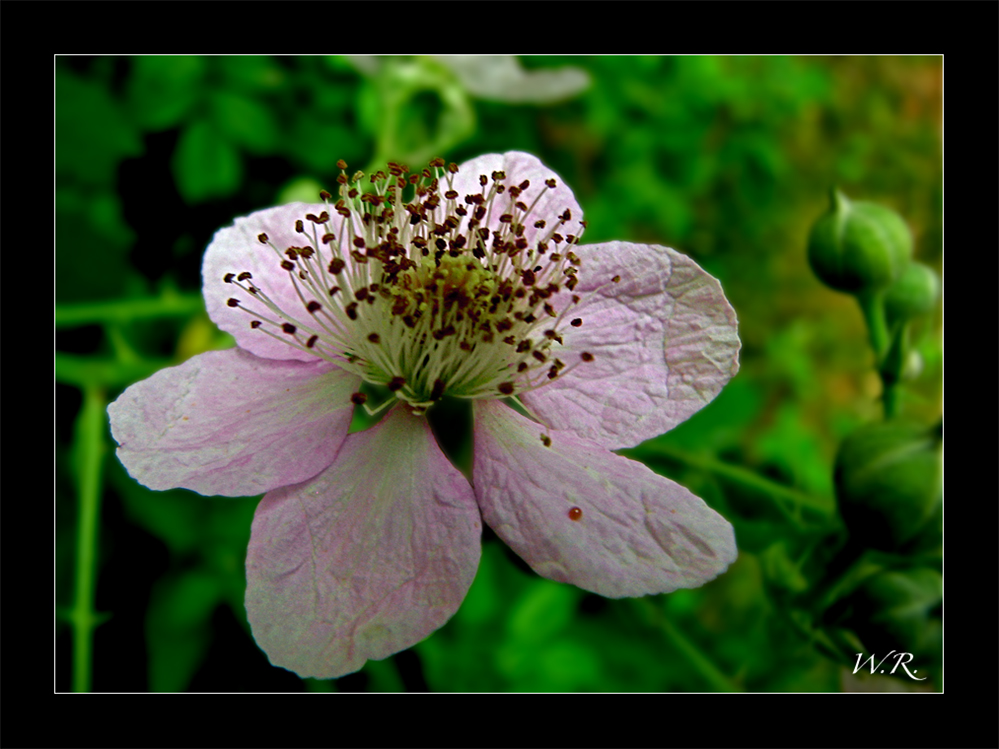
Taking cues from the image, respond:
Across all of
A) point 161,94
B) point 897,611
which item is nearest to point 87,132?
point 161,94

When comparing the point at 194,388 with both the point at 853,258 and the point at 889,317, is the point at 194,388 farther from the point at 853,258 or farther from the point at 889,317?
the point at 889,317

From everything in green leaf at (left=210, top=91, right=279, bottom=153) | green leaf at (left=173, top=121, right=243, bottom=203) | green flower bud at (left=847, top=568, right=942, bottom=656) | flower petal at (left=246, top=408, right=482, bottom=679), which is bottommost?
green flower bud at (left=847, top=568, right=942, bottom=656)

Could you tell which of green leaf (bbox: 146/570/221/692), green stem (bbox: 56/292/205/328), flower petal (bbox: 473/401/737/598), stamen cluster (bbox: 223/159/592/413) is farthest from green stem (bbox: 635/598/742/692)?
green stem (bbox: 56/292/205/328)

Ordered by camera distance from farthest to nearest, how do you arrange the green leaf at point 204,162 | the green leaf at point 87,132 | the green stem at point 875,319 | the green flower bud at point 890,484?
the green leaf at point 204,162 → the green leaf at point 87,132 → the green stem at point 875,319 → the green flower bud at point 890,484

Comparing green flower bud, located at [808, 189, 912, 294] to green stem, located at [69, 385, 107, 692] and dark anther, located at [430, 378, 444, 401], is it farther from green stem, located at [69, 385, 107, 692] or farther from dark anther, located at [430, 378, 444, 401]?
green stem, located at [69, 385, 107, 692]

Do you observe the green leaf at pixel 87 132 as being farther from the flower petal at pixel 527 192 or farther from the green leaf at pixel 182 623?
the flower petal at pixel 527 192

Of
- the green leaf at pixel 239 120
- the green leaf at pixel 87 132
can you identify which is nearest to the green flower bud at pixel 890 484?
the green leaf at pixel 239 120
